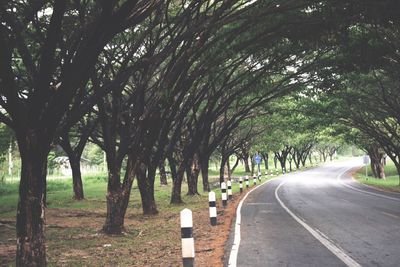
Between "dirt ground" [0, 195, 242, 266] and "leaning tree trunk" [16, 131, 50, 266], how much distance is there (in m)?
1.54

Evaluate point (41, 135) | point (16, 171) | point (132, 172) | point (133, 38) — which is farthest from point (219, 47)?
point (16, 171)

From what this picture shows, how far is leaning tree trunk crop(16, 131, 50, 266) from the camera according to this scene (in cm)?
748

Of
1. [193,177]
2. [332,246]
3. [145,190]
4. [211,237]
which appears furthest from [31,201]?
[193,177]

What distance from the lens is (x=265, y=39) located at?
14.1 meters

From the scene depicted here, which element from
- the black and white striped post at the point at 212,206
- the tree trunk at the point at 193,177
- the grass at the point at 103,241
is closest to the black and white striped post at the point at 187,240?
the grass at the point at 103,241

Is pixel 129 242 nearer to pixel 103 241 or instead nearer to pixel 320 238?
pixel 103 241

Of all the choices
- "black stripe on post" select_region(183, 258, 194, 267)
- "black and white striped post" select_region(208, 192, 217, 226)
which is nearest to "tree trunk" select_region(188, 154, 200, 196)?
"black and white striped post" select_region(208, 192, 217, 226)

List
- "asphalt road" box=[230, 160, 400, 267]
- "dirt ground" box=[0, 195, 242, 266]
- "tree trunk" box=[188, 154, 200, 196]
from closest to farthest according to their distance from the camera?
"asphalt road" box=[230, 160, 400, 267], "dirt ground" box=[0, 195, 242, 266], "tree trunk" box=[188, 154, 200, 196]

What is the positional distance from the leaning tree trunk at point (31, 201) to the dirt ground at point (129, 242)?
154 cm

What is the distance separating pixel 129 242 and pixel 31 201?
180 inches

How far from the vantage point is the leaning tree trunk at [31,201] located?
24.5 feet

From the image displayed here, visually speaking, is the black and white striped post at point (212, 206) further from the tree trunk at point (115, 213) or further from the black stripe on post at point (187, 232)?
the black stripe on post at point (187, 232)

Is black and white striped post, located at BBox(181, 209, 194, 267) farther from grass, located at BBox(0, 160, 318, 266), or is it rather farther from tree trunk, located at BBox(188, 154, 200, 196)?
tree trunk, located at BBox(188, 154, 200, 196)

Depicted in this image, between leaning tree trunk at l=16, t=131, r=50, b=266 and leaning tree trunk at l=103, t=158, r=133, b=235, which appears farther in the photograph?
leaning tree trunk at l=103, t=158, r=133, b=235
